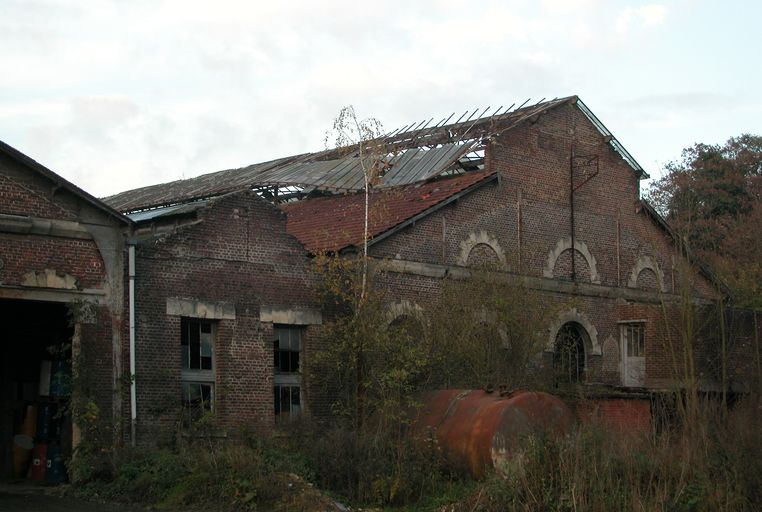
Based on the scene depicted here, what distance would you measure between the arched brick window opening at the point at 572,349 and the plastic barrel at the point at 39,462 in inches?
502

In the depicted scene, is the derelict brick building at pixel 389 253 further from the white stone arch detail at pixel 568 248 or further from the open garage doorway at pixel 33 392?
the open garage doorway at pixel 33 392

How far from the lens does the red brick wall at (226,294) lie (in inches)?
823

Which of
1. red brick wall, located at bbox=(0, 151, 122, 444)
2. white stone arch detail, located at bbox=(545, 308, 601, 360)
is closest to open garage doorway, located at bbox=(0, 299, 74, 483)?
red brick wall, located at bbox=(0, 151, 122, 444)

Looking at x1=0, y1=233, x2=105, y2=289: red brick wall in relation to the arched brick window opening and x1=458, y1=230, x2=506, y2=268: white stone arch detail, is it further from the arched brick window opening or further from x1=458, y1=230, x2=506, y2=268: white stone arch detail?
the arched brick window opening

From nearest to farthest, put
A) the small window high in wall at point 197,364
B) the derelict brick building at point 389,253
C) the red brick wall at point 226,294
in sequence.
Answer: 1. the red brick wall at point 226,294
2. the derelict brick building at point 389,253
3. the small window high in wall at point 197,364

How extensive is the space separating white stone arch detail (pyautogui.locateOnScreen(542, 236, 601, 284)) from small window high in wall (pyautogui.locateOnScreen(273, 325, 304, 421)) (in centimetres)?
861

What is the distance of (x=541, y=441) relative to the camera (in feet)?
54.1

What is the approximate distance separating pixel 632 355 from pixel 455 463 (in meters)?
13.7

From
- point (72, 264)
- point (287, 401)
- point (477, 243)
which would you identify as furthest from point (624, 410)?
point (72, 264)

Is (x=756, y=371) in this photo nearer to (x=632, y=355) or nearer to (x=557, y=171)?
(x=632, y=355)

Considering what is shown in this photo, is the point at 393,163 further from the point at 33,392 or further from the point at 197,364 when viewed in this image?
the point at 33,392

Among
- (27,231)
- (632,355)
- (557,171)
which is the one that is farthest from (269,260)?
(632,355)

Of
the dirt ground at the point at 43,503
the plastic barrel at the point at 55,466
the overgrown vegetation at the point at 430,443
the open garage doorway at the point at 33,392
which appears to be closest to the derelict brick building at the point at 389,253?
the overgrown vegetation at the point at 430,443

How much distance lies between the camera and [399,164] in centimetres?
3061
